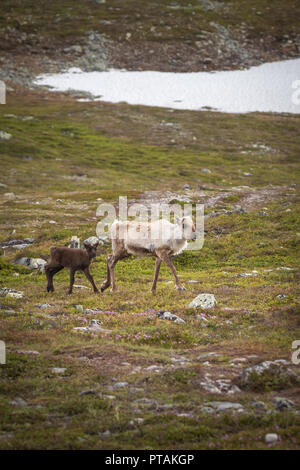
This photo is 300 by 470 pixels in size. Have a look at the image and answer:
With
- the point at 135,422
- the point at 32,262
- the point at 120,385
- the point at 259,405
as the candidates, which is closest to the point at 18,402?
the point at 120,385

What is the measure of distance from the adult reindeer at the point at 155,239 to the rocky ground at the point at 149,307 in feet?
3.70

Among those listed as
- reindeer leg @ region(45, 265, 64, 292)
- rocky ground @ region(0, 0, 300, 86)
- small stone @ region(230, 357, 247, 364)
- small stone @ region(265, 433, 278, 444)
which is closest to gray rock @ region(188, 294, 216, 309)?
small stone @ region(230, 357, 247, 364)

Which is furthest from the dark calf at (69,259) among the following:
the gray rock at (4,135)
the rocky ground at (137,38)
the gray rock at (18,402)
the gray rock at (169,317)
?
the rocky ground at (137,38)

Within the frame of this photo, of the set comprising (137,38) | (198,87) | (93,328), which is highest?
(137,38)

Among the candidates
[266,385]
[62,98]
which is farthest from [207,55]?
[266,385]

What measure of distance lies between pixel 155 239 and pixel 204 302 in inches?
142

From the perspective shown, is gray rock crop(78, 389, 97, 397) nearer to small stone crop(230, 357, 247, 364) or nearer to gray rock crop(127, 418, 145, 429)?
gray rock crop(127, 418, 145, 429)

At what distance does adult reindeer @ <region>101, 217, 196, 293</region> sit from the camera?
16375 millimetres

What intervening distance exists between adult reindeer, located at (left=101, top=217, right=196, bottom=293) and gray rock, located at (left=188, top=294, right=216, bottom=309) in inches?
84.4

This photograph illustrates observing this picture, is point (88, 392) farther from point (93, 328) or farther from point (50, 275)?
point (50, 275)

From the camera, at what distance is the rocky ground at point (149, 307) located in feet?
23.7

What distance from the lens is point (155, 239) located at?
16.5 meters
